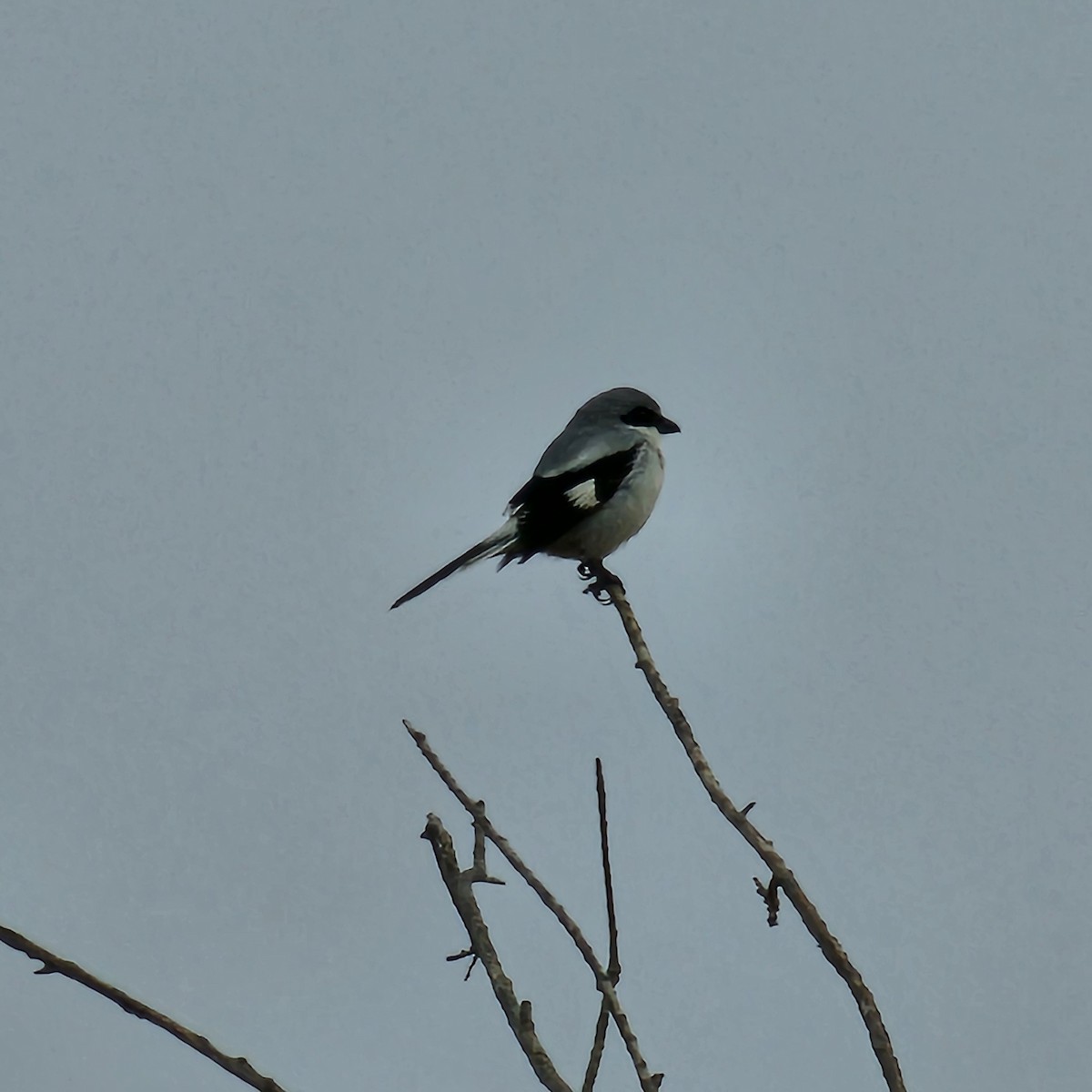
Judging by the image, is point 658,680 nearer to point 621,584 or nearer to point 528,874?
point 528,874

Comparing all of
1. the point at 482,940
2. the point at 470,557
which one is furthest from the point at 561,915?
the point at 470,557

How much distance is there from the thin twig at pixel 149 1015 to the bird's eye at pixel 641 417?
5956 mm

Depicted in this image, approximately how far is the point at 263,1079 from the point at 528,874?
581 millimetres

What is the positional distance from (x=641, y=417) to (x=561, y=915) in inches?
222

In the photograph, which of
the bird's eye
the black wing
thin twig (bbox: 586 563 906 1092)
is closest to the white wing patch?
the black wing

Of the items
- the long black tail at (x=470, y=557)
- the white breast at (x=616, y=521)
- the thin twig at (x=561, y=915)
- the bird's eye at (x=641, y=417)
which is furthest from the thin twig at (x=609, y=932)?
the bird's eye at (x=641, y=417)

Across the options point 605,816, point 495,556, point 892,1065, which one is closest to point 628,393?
point 495,556

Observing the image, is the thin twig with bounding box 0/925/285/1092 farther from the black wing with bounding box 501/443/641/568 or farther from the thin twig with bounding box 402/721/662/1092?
the black wing with bounding box 501/443/641/568

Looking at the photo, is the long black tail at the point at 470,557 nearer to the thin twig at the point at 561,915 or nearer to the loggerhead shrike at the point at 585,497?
the loggerhead shrike at the point at 585,497

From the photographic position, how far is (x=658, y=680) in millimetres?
3525

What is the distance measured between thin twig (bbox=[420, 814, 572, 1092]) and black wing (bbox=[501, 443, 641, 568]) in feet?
13.5

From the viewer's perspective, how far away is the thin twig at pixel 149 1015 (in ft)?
7.50

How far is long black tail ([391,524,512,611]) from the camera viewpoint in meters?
6.47

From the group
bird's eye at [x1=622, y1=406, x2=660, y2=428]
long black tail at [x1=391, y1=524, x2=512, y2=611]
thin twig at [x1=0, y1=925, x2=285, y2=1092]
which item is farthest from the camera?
bird's eye at [x1=622, y1=406, x2=660, y2=428]
